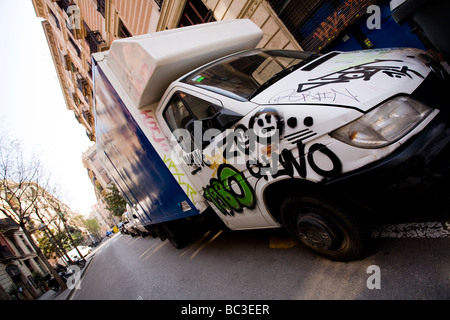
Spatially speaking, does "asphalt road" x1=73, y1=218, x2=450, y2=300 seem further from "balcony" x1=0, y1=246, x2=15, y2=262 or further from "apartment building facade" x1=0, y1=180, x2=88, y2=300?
"balcony" x1=0, y1=246, x2=15, y2=262

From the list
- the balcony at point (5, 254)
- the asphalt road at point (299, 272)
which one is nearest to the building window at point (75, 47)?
the balcony at point (5, 254)

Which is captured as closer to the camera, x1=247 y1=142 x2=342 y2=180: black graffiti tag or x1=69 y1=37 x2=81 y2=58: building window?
x1=247 y1=142 x2=342 y2=180: black graffiti tag

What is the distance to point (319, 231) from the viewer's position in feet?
7.06

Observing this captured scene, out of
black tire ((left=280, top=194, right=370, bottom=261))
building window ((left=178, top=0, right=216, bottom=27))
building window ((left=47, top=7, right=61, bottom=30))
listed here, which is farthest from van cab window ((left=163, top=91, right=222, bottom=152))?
building window ((left=47, top=7, right=61, bottom=30))

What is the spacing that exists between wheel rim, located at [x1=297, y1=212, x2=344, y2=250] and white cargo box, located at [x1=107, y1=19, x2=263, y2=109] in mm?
2390

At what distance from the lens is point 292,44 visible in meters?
7.23

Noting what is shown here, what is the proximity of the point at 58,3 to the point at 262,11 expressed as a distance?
21.6m

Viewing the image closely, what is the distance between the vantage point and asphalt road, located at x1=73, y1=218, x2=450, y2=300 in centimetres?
176

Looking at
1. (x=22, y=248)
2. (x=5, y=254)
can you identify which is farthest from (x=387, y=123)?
(x=22, y=248)

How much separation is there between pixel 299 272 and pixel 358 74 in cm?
201

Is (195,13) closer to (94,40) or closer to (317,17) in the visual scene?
(317,17)
